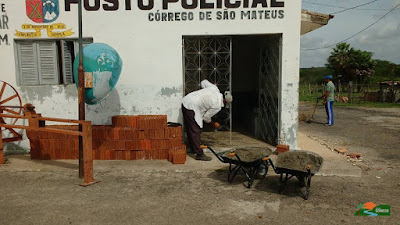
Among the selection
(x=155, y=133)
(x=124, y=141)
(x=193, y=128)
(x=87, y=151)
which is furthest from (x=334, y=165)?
(x=87, y=151)

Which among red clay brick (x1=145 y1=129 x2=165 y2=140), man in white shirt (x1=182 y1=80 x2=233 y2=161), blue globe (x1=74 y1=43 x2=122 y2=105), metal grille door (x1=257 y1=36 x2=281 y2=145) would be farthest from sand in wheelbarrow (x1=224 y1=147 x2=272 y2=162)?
blue globe (x1=74 y1=43 x2=122 y2=105)

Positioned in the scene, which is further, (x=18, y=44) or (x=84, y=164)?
(x=18, y=44)

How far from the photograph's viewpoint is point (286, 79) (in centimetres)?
698

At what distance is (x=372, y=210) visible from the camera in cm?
419

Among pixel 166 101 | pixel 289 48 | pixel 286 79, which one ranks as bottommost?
pixel 166 101

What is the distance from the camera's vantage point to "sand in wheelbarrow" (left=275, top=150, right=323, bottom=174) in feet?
15.2

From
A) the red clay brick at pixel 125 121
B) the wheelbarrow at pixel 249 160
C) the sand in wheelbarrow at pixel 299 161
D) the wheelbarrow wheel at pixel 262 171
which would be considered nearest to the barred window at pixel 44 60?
the red clay brick at pixel 125 121

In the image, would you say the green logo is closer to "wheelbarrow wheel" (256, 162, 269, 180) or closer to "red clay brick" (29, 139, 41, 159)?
"wheelbarrow wheel" (256, 162, 269, 180)

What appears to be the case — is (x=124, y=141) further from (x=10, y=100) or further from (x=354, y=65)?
(x=354, y=65)

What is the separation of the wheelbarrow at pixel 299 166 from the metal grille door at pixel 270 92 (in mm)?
2381

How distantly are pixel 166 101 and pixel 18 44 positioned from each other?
3.64 metres

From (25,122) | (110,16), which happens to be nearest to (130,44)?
(110,16)

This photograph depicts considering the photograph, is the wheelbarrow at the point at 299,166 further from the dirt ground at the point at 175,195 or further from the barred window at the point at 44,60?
the barred window at the point at 44,60

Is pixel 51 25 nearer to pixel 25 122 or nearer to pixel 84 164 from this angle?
pixel 25 122
